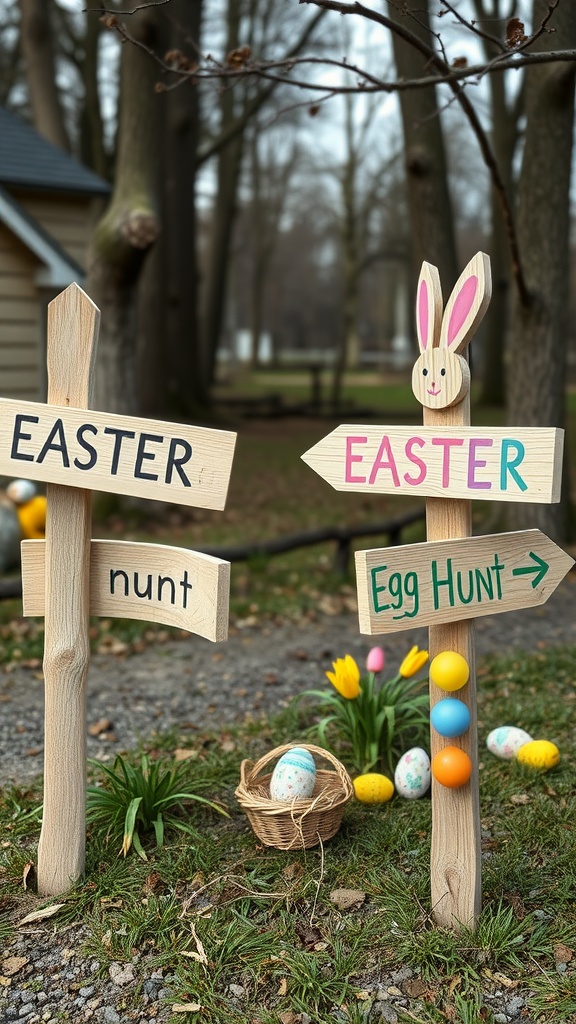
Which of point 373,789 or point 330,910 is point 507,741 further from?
point 330,910

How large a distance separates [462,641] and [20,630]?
13.4 ft

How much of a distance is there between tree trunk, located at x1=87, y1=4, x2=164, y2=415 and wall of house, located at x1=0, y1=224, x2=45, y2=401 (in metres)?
1.27

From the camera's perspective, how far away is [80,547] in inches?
125

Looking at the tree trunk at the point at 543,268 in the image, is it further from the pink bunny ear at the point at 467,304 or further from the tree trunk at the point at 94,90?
the tree trunk at the point at 94,90

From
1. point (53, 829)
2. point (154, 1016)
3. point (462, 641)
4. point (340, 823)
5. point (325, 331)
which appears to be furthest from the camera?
point (325, 331)

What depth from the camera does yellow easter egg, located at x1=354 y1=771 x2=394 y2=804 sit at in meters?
3.78

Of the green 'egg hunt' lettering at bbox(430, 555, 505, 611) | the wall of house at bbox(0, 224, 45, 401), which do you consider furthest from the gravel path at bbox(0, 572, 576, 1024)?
the wall of house at bbox(0, 224, 45, 401)

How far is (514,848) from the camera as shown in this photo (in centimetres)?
341

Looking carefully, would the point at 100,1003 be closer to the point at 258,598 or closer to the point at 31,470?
the point at 31,470

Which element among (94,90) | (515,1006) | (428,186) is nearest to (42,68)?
(94,90)

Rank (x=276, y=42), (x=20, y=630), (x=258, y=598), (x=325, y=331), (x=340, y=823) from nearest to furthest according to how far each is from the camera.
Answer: (x=340, y=823), (x=20, y=630), (x=258, y=598), (x=276, y=42), (x=325, y=331)

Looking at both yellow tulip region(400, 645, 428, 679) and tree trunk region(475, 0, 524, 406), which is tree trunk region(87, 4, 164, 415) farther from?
yellow tulip region(400, 645, 428, 679)

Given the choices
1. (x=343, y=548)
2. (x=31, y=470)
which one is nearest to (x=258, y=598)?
(x=343, y=548)

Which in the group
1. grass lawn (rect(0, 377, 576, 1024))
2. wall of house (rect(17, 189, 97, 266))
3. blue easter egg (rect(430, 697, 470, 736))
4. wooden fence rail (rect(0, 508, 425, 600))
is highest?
wall of house (rect(17, 189, 97, 266))
